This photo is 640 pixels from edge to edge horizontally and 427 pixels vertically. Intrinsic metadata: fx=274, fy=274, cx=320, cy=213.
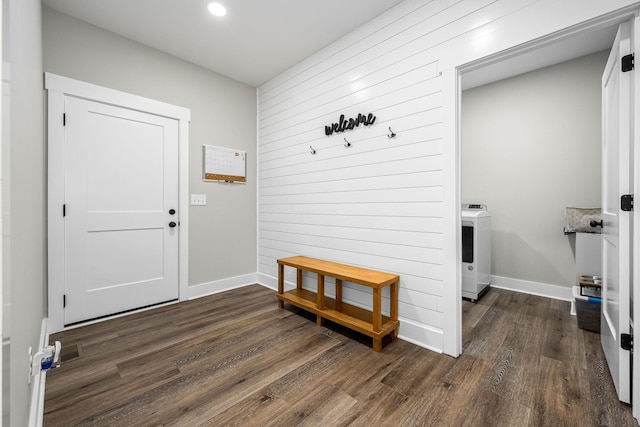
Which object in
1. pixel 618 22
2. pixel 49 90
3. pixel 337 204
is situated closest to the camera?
pixel 618 22

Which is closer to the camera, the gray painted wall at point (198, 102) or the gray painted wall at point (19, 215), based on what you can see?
the gray painted wall at point (19, 215)

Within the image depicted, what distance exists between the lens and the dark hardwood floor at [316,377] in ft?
4.89

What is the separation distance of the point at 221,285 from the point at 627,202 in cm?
378

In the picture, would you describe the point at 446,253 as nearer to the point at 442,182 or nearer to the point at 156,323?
the point at 442,182

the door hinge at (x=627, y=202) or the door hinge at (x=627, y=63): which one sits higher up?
the door hinge at (x=627, y=63)

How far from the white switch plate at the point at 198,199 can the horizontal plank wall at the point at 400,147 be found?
1.11 meters

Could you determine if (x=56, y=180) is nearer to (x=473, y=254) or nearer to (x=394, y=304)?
(x=394, y=304)

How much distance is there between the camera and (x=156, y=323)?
266 centimetres

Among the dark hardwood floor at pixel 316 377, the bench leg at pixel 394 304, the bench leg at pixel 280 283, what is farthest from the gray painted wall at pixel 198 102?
the bench leg at pixel 394 304

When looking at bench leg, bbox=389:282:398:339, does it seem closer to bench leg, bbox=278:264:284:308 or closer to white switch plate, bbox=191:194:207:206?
bench leg, bbox=278:264:284:308

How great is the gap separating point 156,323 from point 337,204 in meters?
2.13

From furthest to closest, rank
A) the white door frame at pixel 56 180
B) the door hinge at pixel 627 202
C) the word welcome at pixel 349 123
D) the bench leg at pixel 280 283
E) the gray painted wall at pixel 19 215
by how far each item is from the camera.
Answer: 1. the bench leg at pixel 280 283
2. the word welcome at pixel 349 123
3. the white door frame at pixel 56 180
4. the door hinge at pixel 627 202
5. the gray painted wall at pixel 19 215

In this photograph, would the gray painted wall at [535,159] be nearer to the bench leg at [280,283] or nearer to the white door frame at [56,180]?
the bench leg at [280,283]

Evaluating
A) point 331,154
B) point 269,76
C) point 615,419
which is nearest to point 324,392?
point 615,419
